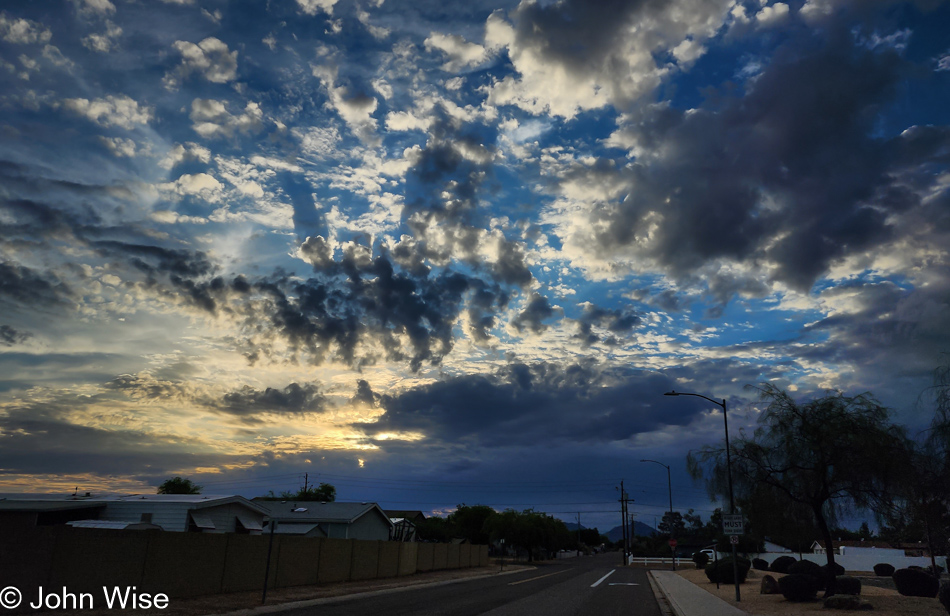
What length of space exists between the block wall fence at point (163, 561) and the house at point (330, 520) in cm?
1130

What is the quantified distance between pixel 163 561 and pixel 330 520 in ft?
87.6

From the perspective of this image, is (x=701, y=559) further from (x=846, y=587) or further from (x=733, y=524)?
(x=733, y=524)

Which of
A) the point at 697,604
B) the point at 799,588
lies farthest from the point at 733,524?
A: the point at 799,588

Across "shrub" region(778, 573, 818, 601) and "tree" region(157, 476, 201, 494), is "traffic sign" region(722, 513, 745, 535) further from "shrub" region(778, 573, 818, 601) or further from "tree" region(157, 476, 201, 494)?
"tree" region(157, 476, 201, 494)

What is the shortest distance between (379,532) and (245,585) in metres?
28.5

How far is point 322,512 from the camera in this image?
48.3m

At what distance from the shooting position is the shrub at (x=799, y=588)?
2683 cm

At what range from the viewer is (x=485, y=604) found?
23.5m

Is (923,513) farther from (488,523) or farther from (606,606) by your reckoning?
(488,523)

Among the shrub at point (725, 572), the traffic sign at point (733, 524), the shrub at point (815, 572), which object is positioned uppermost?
the traffic sign at point (733, 524)

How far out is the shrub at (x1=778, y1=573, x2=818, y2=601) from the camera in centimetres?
2683

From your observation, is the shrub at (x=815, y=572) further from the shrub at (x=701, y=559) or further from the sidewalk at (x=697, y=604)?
the shrub at (x=701, y=559)

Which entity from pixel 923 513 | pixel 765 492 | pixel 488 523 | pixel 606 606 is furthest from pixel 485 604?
pixel 488 523

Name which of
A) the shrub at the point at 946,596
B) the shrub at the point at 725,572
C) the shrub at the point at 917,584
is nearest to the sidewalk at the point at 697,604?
the shrub at the point at 946,596
